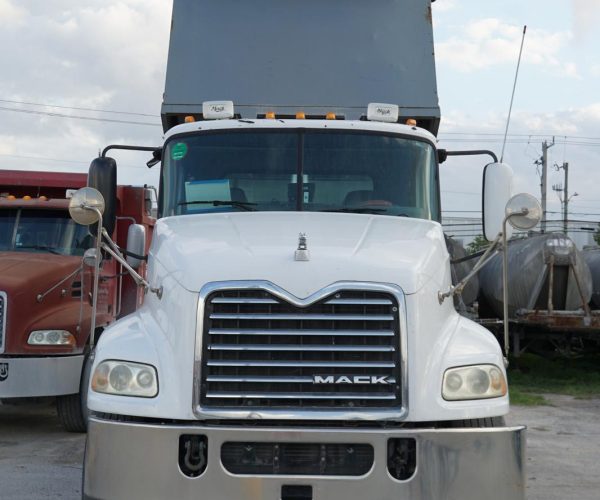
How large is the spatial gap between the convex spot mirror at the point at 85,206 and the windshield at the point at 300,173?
80 cm

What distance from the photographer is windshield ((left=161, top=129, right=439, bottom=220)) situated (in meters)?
6.42

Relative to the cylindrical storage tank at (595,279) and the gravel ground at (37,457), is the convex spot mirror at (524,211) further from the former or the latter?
the cylindrical storage tank at (595,279)

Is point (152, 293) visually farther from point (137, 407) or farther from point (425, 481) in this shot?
point (425, 481)

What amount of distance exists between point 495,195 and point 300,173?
51.6 inches

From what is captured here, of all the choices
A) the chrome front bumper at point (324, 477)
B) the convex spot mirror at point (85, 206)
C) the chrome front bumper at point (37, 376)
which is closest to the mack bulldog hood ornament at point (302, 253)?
the chrome front bumper at point (324, 477)

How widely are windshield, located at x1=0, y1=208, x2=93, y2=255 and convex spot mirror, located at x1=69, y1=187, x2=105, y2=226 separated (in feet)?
14.7

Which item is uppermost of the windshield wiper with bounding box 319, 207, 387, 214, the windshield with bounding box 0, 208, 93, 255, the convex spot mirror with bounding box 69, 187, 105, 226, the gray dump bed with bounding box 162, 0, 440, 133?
the gray dump bed with bounding box 162, 0, 440, 133

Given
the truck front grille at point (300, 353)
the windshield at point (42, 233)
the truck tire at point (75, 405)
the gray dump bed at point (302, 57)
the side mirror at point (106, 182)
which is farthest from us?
the windshield at point (42, 233)

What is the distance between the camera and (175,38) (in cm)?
928

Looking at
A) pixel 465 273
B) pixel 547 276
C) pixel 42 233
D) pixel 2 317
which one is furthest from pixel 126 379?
pixel 547 276

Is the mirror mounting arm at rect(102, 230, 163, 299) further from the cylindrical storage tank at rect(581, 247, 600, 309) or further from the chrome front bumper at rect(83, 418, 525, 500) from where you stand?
the cylindrical storage tank at rect(581, 247, 600, 309)

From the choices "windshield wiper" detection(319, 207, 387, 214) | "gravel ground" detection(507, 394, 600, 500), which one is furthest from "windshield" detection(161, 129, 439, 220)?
"gravel ground" detection(507, 394, 600, 500)

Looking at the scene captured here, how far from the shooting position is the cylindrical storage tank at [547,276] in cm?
1570

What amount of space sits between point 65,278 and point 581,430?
579cm
